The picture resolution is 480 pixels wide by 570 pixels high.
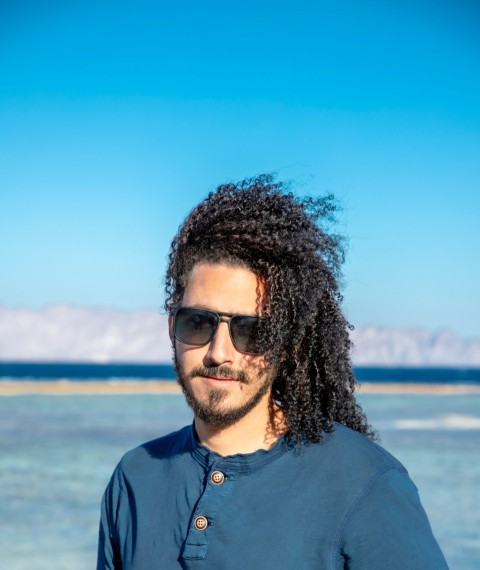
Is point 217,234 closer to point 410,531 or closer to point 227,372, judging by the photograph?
point 227,372

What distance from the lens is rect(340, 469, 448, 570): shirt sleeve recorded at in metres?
1.61

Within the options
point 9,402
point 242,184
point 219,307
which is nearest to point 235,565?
point 219,307

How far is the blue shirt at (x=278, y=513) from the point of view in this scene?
1.64m

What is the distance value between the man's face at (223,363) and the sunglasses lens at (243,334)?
0.05 feet

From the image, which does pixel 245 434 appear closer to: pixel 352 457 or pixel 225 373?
pixel 225 373

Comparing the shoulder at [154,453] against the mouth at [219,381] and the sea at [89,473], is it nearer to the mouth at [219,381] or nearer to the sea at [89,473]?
the mouth at [219,381]

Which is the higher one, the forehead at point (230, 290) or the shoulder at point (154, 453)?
the forehead at point (230, 290)

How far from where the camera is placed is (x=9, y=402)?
76.2 feet

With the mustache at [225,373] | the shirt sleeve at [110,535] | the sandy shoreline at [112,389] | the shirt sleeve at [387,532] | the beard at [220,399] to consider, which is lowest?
the sandy shoreline at [112,389]

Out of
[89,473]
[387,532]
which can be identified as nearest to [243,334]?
[387,532]

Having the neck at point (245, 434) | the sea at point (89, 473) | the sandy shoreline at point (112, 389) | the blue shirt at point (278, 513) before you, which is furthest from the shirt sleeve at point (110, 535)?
Answer: the sandy shoreline at point (112, 389)

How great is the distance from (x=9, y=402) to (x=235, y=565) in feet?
74.2

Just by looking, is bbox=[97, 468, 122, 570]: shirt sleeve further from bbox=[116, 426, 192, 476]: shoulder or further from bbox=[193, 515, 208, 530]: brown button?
bbox=[193, 515, 208, 530]: brown button

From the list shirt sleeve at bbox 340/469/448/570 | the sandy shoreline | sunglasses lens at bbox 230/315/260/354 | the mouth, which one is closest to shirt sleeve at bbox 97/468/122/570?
the mouth
